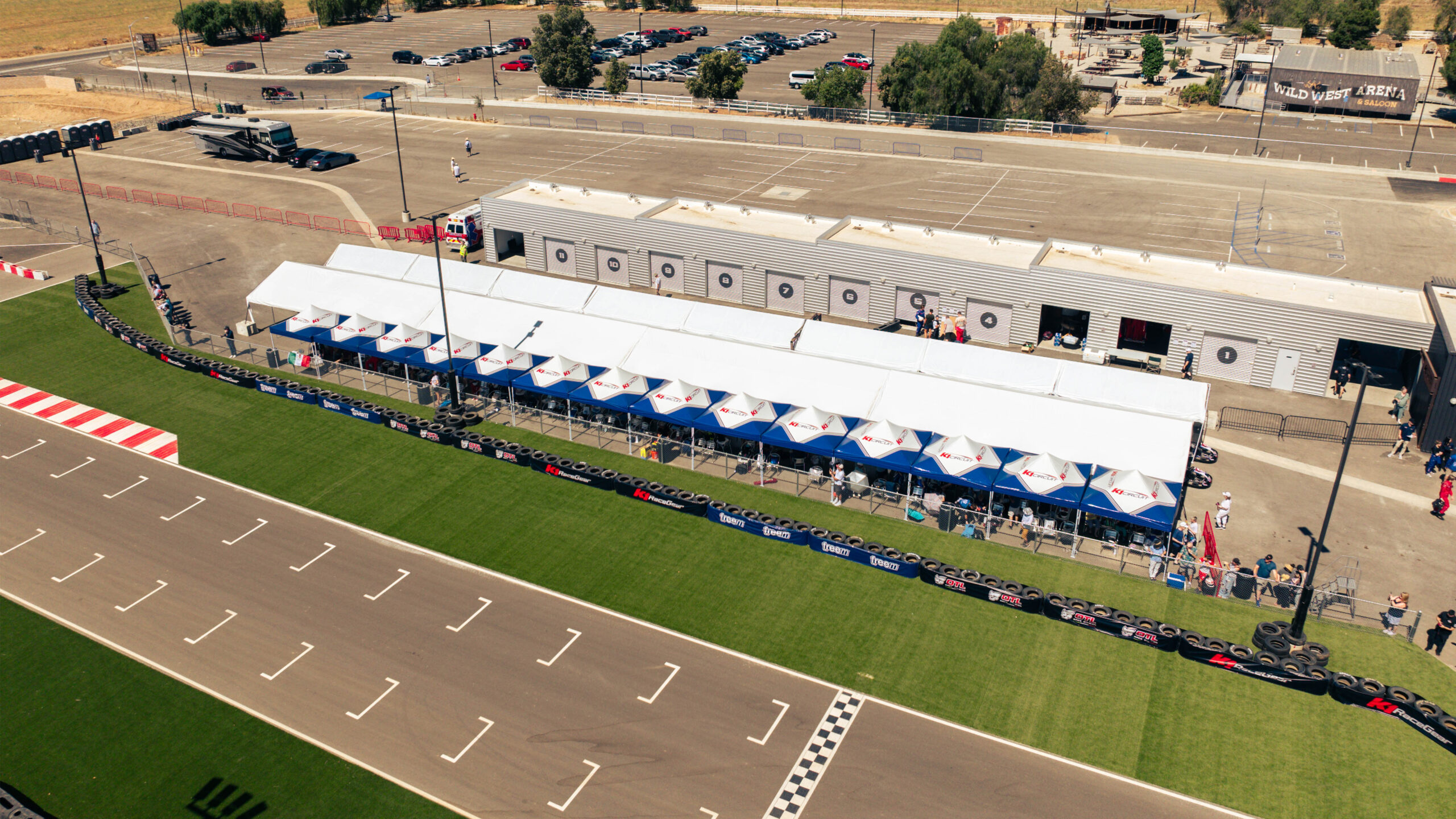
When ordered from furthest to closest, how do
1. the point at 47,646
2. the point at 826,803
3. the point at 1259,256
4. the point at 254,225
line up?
1. the point at 254,225
2. the point at 1259,256
3. the point at 47,646
4. the point at 826,803

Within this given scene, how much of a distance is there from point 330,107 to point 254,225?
38.8 metres

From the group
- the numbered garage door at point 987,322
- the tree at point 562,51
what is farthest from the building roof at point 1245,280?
the tree at point 562,51

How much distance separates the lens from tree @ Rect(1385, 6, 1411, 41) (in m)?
129

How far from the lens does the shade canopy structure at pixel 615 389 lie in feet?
134

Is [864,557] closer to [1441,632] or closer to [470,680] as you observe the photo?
[470,680]

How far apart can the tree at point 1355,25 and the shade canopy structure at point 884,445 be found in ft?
381

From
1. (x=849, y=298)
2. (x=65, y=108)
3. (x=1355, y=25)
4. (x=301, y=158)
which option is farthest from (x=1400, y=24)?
(x=65, y=108)

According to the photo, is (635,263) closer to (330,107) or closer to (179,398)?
(179,398)

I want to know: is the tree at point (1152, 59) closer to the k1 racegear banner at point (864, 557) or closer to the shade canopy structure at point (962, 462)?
the shade canopy structure at point (962, 462)

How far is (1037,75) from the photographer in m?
85.9

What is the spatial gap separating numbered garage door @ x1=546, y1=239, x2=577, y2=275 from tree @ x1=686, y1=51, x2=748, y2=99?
41.5m

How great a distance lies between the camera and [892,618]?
103 feet

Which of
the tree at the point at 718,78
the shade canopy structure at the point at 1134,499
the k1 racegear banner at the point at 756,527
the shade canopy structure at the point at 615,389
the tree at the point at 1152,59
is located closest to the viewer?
the shade canopy structure at the point at 1134,499

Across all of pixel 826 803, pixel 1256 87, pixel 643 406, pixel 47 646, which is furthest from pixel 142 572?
pixel 1256 87
